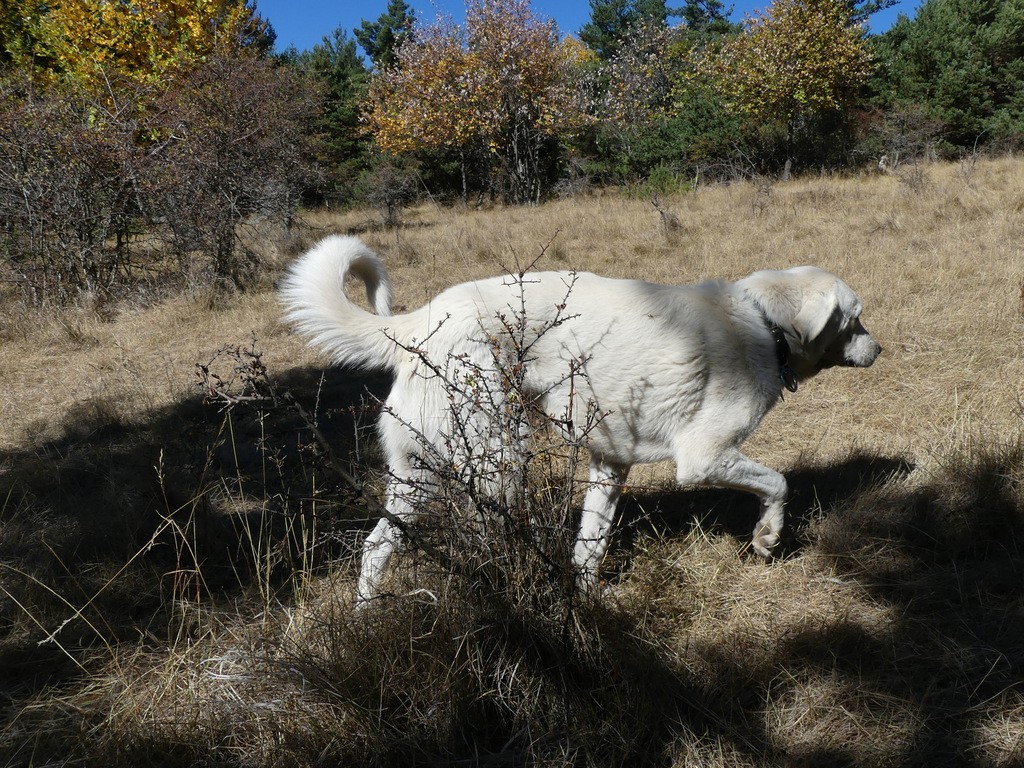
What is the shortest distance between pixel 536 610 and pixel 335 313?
1.61m

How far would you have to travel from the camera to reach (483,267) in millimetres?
9531

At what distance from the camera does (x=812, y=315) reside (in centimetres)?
324

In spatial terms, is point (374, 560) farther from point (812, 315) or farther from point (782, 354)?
point (812, 315)

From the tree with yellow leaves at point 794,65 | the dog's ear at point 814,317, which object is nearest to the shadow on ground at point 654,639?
the dog's ear at point 814,317

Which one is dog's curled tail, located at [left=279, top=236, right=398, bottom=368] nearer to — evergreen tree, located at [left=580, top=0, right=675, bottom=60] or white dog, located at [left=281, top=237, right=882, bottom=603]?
white dog, located at [left=281, top=237, right=882, bottom=603]

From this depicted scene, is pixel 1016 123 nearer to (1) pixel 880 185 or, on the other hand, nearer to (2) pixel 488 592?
(1) pixel 880 185

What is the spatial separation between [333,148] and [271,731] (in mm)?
26386

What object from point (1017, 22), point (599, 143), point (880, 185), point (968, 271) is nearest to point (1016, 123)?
point (1017, 22)

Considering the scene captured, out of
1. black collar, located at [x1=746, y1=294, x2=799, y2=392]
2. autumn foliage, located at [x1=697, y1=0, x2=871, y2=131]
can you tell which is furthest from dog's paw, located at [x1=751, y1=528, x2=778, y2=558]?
autumn foliage, located at [x1=697, y1=0, x2=871, y2=131]

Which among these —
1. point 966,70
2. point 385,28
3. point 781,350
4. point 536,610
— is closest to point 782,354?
point 781,350

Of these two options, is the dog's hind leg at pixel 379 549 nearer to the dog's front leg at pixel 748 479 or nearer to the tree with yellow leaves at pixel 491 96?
the dog's front leg at pixel 748 479

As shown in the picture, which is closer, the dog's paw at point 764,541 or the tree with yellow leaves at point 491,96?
the dog's paw at point 764,541

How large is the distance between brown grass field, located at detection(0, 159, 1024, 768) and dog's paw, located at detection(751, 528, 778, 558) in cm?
10

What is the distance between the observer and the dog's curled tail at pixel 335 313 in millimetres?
3139
